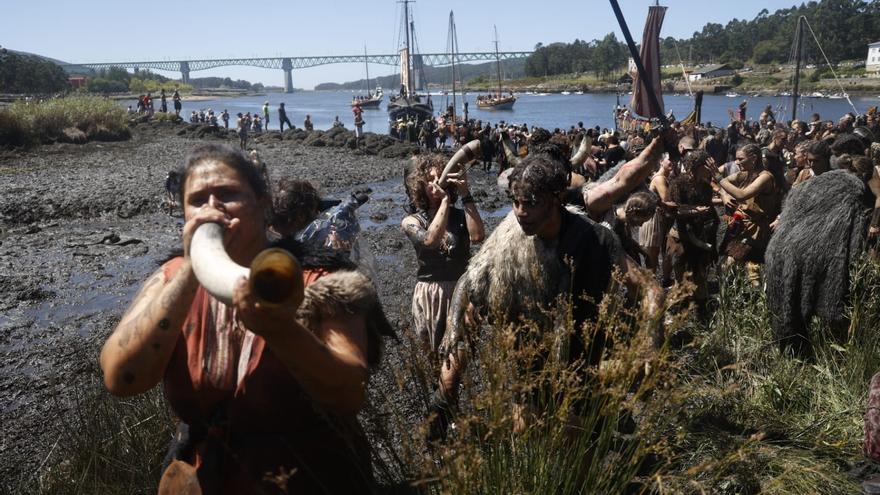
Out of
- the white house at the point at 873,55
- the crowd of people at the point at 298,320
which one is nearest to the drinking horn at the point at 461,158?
the crowd of people at the point at 298,320

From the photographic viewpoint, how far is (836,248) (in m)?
3.89

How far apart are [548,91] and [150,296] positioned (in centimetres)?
14031

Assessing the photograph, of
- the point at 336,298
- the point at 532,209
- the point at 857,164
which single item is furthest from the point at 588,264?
the point at 857,164

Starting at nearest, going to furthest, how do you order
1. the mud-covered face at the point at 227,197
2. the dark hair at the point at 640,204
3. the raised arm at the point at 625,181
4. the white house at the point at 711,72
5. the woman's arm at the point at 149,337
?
1. the woman's arm at the point at 149,337
2. the mud-covered face at the point at 227,197
3. the raised arm at the point at 625,181
4. the dark hair at the point at 640,204
5. the white house at the point at 711,72

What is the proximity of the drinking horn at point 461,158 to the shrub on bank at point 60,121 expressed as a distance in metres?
28.1

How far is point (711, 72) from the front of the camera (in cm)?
11512

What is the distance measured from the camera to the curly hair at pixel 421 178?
13.8 feet

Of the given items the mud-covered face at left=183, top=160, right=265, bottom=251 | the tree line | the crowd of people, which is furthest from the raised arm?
the tree line

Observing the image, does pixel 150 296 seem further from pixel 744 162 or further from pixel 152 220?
pixel 152 220

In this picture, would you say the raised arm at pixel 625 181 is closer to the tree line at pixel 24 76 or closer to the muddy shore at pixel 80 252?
the muddy shore at pixel 80 252

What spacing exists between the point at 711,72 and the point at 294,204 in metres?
124

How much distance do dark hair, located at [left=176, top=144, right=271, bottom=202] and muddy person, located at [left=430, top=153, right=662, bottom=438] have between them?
1.05 metres

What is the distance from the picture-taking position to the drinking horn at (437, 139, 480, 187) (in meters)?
4.03

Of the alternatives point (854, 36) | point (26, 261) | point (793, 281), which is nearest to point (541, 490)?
point (793, 281)
